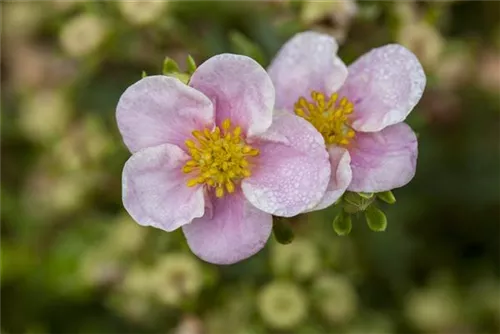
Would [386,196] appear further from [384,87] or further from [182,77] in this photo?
[182,77]

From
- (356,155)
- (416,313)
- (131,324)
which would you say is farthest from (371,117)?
(131,324)

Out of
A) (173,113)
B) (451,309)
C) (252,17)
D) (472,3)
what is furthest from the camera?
(472,3)

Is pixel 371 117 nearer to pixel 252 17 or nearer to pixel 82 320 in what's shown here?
pixel 252 17

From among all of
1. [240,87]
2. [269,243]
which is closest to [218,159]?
[240,87]

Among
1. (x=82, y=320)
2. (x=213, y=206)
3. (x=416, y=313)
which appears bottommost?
(x=82, y=320)

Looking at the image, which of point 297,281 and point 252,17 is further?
point 252,17

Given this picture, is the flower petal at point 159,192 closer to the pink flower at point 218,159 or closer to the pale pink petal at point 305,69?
the pink flower at point 218,159

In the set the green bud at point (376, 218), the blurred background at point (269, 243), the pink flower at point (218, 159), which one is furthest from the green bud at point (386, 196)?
the blurred background at point (269, 243)
